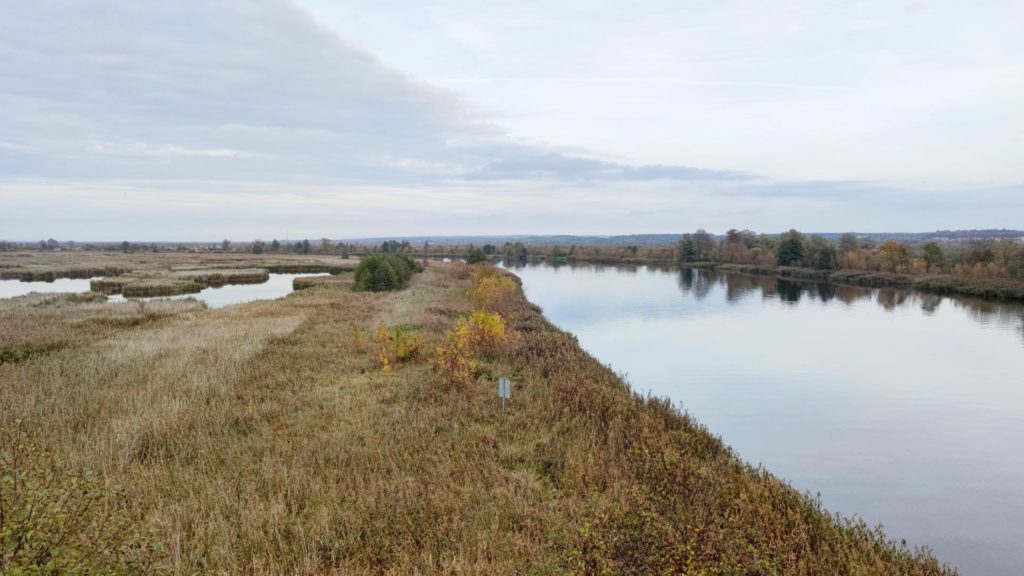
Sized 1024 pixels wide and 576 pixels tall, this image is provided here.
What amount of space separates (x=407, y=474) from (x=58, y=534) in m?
3.97

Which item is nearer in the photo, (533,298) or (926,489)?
(926,489)

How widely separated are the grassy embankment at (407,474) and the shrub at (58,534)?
0.07 m

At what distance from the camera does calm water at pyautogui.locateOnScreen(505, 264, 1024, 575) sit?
10312 mm

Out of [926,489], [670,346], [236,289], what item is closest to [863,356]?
[670,346]

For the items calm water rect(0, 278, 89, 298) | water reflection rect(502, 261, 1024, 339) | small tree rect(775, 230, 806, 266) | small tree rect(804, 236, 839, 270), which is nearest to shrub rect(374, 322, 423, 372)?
water reflection rect(502, 261, 1024, 339)

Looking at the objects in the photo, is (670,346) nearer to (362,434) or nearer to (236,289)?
(362,434)

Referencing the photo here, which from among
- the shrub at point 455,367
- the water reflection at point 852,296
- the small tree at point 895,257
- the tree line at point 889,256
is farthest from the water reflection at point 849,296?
the shrub at point 455,367

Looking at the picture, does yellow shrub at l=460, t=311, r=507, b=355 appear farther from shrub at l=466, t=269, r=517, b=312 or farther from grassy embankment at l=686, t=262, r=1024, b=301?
grassy embankment at l=686, t=262, r=1024, b=301

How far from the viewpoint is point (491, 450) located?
830 cm

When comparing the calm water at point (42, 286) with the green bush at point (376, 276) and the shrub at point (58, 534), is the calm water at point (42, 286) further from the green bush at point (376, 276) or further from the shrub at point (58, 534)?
the shrub at point (58, 534)

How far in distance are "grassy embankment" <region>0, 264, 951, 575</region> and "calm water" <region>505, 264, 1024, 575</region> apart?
3.14 meters

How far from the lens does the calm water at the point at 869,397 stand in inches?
406

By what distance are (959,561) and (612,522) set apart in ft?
23.3

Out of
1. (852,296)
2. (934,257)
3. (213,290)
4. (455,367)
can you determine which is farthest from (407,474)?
(934,257)
